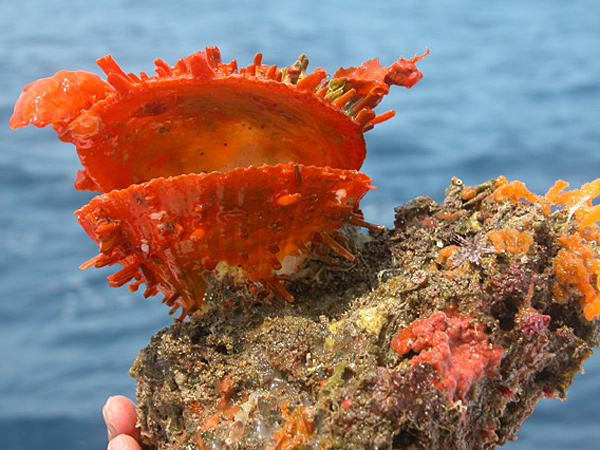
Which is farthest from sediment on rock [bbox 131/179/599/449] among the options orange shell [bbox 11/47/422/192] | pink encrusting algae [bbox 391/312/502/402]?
orange shell [bbox 11/47/422/192]

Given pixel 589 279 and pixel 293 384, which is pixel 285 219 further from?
pixel 589 279

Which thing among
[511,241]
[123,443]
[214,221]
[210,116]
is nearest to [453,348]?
[511,241]

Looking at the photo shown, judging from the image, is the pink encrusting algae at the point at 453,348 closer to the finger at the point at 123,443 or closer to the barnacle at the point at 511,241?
the barnacle at the point at 511,241

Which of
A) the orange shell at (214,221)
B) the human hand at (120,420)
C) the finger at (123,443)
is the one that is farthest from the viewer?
the human hand at (120,420)

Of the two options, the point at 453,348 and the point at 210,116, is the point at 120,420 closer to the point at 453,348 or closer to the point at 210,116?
the point at 210,116

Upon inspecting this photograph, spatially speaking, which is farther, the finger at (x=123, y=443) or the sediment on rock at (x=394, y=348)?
the finger at (x=123, y=443)

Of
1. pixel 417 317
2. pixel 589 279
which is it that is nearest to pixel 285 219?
pixel 417 317

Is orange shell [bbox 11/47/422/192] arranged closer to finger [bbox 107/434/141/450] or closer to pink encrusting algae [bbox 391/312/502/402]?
pink encrusting algae [bbox 391/312/502/402]

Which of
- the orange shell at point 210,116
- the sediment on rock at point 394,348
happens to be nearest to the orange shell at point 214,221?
the sediment on rock at point 394,348

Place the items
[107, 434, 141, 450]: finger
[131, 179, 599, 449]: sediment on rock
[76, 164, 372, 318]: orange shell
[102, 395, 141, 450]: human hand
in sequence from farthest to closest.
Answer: [102, 395, 141, 450]: human hand
[107, 434, 141, 450]: finger
[76, 164, 372, 318]: orange shell
[131, 179, 599, 449]: sediment on rock
